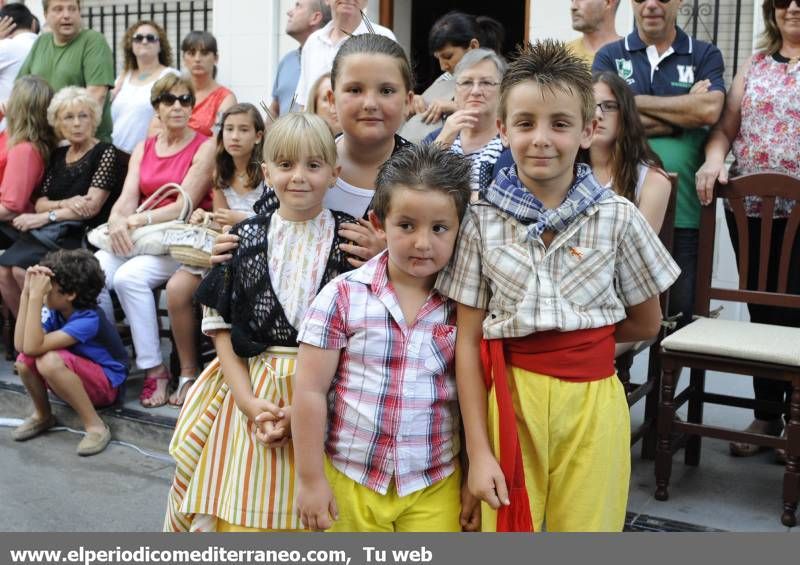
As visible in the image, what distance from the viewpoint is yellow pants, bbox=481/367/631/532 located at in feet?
7.48

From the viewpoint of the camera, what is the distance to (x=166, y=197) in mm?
5359

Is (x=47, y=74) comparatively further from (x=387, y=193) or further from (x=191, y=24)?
(x=387, y=193)

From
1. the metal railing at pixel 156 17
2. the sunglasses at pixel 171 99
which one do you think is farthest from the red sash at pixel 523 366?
the metal railing at pixel 156 17

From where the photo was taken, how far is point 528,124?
2227 millimetres

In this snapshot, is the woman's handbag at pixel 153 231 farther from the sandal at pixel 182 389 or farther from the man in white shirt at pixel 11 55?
the man in white shirt at pixel 11 55

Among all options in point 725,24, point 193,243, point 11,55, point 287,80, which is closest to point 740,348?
point 193,243

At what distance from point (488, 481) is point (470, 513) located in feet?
0.58

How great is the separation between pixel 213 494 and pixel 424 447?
66 centimetres

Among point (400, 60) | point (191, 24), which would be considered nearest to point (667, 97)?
point (400, 60)

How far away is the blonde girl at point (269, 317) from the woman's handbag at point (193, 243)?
218cm

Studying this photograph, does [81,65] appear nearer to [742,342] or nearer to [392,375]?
[742,342]

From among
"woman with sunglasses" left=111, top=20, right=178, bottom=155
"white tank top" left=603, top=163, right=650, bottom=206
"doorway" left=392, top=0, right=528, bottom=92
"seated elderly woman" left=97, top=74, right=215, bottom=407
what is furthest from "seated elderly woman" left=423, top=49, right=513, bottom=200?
"doorway" left=392, top=0, right=528, bottom=92

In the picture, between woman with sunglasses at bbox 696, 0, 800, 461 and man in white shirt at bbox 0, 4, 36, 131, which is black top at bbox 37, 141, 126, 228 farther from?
woman with sunglasses at bbox 696, 0, 800, 461

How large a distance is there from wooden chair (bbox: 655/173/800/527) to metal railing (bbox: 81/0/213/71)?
589 centimetres
